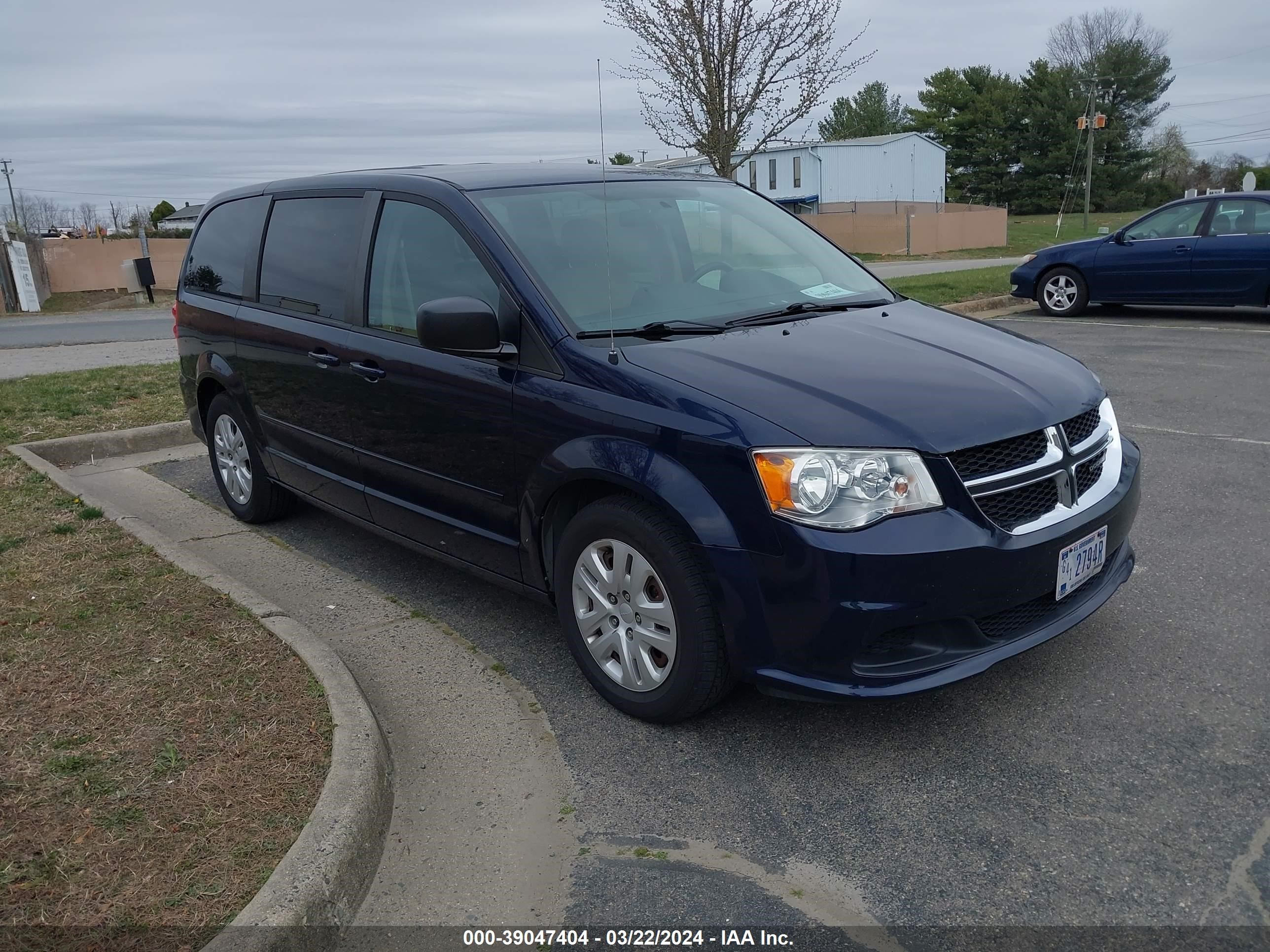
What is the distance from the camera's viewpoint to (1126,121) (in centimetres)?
7019

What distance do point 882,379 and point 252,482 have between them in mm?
3810

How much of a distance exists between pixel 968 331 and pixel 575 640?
1949mm

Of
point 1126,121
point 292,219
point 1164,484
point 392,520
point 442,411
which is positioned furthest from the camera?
point 1126,121

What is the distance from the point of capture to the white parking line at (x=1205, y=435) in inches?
268

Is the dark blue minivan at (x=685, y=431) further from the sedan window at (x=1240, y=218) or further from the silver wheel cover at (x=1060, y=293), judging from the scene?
the silver wheel cover at (x=1060, y=293)

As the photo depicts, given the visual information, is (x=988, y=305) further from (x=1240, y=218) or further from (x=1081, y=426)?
(x=1081, y=426)

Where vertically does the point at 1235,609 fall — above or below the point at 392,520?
below

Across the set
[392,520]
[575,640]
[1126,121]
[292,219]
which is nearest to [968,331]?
[575,640]

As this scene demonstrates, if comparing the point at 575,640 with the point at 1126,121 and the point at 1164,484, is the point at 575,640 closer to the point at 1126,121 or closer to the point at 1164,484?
the point at 1164,484

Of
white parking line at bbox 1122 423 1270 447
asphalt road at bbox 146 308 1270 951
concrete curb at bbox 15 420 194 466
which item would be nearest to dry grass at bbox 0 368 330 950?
asphalt road at bbox 146 308 1270 951

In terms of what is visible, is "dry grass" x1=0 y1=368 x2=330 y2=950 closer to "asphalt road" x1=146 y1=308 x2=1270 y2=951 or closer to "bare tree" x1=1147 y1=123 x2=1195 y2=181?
"asphalt road" x1=146 y1=308 x2=1270 y2=951

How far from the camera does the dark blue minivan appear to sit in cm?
307

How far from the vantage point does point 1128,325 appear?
12.7 m

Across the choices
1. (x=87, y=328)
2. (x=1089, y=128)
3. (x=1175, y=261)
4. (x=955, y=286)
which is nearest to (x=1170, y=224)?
(x=1175, y=261)
